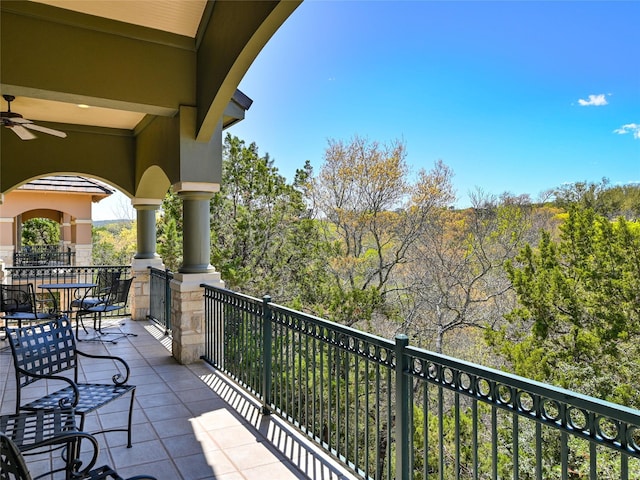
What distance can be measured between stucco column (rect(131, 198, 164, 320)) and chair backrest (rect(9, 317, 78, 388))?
16.0ft

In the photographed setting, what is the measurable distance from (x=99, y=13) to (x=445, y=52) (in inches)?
814

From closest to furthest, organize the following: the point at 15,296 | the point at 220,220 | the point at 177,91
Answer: the point at 177,91, the point at 15,296, the point at 220,220

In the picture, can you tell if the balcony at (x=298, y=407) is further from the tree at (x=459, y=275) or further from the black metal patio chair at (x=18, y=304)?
the tree at (x=459, y=275)

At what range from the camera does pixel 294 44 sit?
637 inches

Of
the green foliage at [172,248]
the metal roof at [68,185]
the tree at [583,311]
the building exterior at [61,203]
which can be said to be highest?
the metal roof at [68,185]

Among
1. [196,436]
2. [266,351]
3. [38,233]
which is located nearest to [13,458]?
[196,436]

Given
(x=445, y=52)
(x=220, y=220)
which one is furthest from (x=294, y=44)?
Result: (x=445, y=52)

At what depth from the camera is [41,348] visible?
9.69 feet

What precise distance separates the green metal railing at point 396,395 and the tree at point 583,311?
7.75ft

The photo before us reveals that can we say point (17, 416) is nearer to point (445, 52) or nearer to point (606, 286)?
point (606, 286)

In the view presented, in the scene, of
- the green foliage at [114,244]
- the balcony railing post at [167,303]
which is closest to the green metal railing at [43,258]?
the green foliage at [114,244]

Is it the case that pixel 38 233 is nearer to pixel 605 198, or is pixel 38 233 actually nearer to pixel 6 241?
pixel 6 241

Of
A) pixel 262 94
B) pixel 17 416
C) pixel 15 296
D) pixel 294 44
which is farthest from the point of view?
pixel 262 94

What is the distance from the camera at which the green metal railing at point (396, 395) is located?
1494mm
